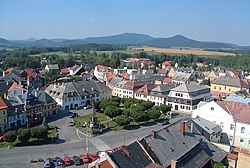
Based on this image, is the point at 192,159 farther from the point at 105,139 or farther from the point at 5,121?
the point at 5,121

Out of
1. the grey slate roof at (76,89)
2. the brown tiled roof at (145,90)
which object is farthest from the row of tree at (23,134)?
the brown tiled roof at (145,90)

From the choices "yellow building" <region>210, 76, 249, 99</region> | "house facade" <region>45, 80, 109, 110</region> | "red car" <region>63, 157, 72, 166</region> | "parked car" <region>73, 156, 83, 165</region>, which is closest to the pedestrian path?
"parked car" <region>73, 156, 83, 165</region>

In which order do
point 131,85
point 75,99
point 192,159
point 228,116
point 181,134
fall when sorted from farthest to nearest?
point 131,85 < point 75,99 < point 228,116 < point 181,134 < point 192,159

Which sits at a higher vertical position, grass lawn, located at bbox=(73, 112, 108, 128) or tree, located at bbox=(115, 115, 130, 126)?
tree, located at bbox=(115, 115, 130, 126)

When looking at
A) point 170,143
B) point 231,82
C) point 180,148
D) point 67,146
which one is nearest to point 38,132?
point 67,146

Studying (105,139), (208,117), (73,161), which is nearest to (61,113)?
(105,139)

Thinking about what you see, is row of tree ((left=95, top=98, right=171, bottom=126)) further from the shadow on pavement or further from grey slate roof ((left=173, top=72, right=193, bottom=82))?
grey slate roof ((left=173, top=72, right=193, bottom=82))

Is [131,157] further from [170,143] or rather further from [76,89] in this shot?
[76,89]
